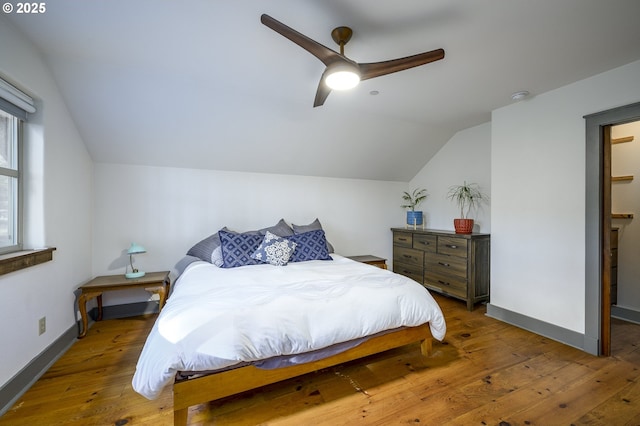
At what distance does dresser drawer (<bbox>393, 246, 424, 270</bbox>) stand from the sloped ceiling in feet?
5.90

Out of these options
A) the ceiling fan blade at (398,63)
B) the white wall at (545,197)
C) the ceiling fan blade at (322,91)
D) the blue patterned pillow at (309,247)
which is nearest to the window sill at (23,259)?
the blue patterned pillow at (309,247)

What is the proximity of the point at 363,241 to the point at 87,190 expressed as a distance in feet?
12.4

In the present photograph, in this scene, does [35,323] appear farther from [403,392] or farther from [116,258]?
[403,392]

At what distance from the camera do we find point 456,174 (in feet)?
13.5

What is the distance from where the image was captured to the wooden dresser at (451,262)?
3.30 meters

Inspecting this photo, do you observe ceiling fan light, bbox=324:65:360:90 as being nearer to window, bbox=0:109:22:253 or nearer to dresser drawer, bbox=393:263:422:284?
window, bbox=0:109:22:253

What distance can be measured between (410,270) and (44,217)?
4.37m

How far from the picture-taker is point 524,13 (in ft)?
5.33

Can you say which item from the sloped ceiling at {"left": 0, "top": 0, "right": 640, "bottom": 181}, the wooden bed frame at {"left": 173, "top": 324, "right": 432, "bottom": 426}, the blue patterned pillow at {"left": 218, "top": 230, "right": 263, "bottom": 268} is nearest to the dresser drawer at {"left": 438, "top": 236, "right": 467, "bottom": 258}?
the sloped ceiling at {"left": 0, "top": 0, "right": 640, "bottom": 181}

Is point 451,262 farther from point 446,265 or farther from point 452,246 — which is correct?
point 452,246

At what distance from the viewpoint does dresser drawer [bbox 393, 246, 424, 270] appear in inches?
161

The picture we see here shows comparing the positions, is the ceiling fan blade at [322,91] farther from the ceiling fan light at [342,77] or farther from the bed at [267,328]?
the bed at [267,328]

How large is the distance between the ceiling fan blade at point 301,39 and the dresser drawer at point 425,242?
3.01 m

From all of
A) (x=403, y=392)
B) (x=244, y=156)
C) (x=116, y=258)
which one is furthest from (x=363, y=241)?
(x=116, y=258)
